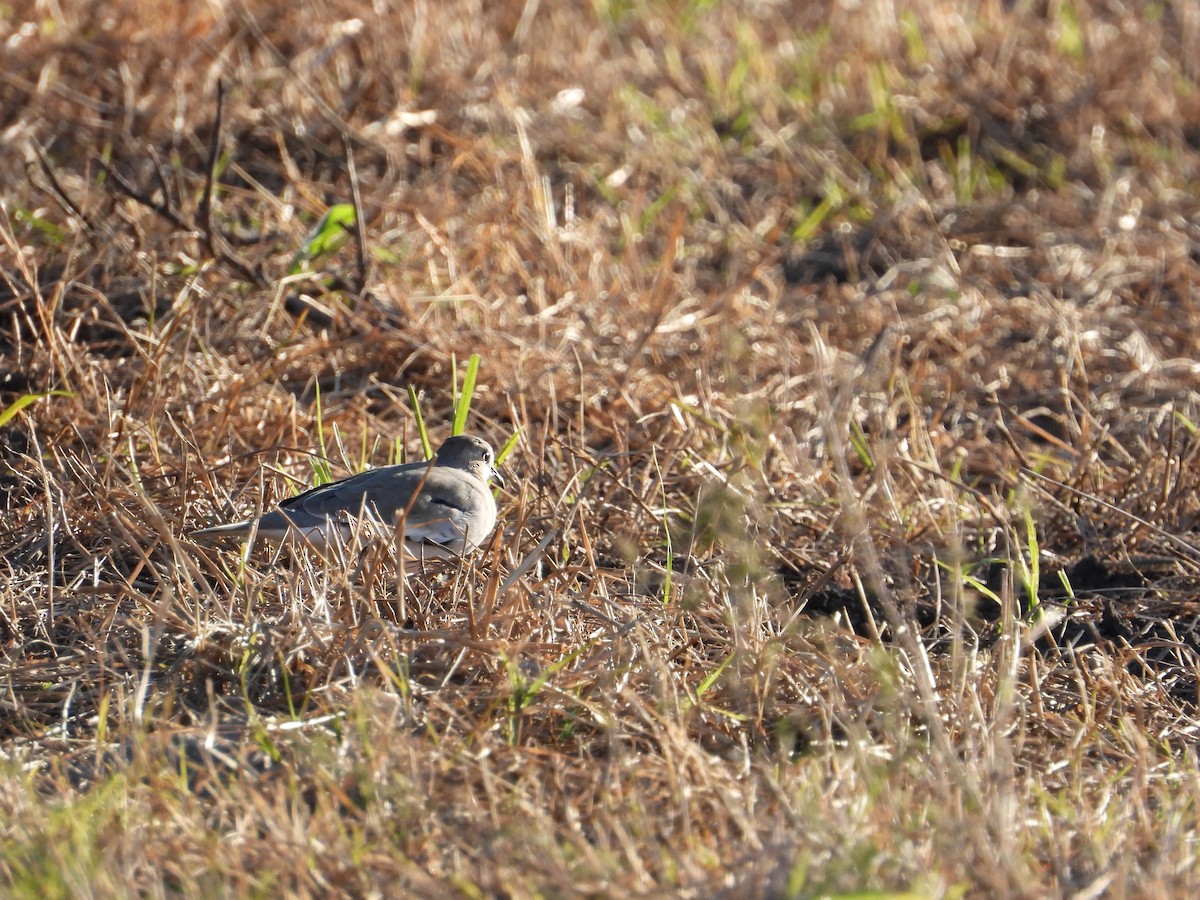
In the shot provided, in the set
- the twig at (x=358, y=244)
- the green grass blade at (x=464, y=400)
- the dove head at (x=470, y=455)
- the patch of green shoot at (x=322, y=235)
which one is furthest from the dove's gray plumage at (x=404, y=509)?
the patch of green shoot at (x=322, y=235)

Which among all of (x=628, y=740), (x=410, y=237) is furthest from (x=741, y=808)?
(x=410, y=237)

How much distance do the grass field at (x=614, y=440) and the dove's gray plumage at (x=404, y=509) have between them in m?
0.09

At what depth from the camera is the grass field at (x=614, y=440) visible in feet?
8.44

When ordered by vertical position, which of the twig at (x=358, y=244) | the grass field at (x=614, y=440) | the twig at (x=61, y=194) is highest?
the twig at (x=61, y=194)

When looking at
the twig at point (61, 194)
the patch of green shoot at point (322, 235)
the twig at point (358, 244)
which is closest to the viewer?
the twig at point (61, 194)

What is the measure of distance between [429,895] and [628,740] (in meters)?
0.66

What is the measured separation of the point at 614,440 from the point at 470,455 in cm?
66

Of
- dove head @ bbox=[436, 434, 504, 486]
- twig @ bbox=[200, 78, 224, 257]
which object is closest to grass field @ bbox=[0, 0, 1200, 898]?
twig @ bbox=[200, 78, 224, 257]

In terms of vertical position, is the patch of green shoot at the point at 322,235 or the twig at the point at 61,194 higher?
the twig at the point at 61,194

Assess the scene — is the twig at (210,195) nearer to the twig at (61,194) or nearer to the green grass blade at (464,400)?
the twig at (61,194)

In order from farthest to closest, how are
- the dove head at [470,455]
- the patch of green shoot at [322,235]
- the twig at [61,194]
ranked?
the patch of green shoot at [322,235], the twig at [61,194], the dove head at [470,455]

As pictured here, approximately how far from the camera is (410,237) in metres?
5.35

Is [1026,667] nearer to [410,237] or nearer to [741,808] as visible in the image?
[741,808]

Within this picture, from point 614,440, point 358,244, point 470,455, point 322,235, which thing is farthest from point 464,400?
point 322,235
